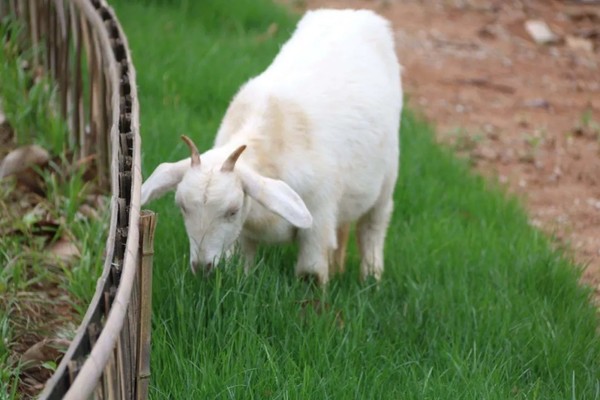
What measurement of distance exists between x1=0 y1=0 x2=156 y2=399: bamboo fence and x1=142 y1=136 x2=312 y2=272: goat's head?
0.25 metres

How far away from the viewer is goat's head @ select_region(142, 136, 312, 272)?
3.97 meters

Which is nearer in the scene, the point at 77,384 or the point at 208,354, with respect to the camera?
the point at 77,384

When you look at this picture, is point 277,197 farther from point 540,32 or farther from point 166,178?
point 540,32

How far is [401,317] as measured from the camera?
4.45 metres

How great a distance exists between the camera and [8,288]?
4504 millimetres

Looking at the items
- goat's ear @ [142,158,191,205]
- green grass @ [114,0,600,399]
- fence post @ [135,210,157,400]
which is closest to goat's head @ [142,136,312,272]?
goat's ear @ [142,158,191,205]

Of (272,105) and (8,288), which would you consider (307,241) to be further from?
(8,288)

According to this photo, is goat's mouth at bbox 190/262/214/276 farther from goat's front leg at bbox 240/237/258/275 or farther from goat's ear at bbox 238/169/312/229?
goat's front leg at bbox 240/237/258/275

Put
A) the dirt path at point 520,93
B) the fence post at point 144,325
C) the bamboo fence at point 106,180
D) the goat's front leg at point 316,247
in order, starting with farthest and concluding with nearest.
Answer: the dirt path at point 520,93, the goat's front leg at point 316,247, the fence post at point 144,325, the bamboo fence at point 106,180

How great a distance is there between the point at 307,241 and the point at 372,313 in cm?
40

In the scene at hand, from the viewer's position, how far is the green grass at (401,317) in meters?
3.71

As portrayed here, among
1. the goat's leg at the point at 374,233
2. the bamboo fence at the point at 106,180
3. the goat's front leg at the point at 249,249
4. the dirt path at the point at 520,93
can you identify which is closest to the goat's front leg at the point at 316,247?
the goat's front leg at the point at 249,249

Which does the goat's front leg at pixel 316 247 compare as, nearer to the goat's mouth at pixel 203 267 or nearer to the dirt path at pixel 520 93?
the goat's mouth at pixel 203 267

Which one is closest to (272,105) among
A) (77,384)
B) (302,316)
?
(302,316)
